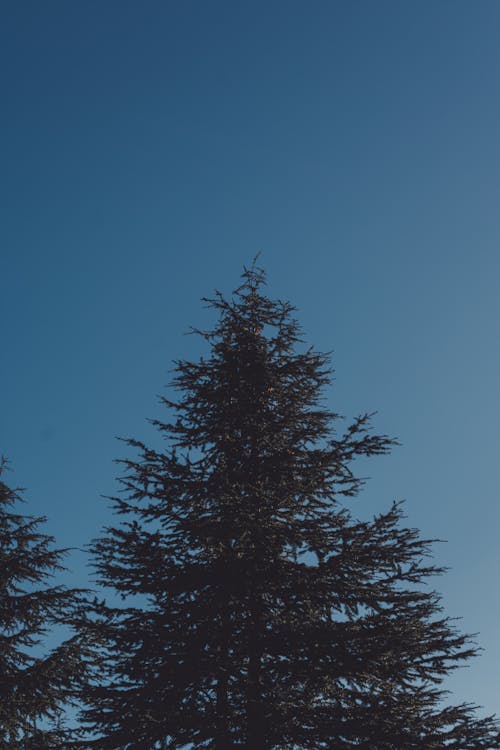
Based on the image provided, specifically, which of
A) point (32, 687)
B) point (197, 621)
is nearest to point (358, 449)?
point (197, 621)

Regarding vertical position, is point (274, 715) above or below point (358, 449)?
below

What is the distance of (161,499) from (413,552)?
5.07 m

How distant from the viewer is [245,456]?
12.7 m

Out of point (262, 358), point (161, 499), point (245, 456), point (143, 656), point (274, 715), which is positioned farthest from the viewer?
point (262, 358)

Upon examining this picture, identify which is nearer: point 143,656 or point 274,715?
point 274,715

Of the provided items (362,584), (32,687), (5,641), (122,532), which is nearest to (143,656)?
(122,532)

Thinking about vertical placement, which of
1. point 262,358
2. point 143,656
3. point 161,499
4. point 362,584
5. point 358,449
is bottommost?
point 143,656

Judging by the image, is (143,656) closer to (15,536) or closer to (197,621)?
(197,621)

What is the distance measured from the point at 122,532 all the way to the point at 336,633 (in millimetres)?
4307

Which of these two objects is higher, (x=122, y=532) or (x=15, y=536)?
(x=15, y=536)

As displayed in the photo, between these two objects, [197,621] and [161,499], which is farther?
[161,499]

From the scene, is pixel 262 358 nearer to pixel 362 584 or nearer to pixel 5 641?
pixel 362 584

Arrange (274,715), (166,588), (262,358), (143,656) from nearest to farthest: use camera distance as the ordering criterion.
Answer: (274,715)
(143,656)
(166,588)
(262,358)

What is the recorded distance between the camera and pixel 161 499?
11727 mm
